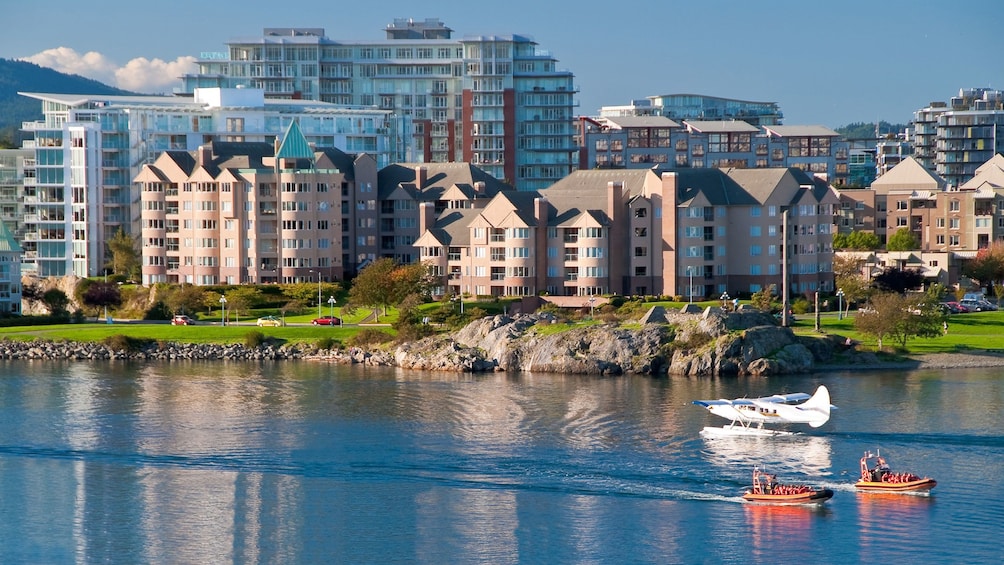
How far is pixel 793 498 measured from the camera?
6016 centimetres

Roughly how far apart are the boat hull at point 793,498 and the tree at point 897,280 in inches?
2654

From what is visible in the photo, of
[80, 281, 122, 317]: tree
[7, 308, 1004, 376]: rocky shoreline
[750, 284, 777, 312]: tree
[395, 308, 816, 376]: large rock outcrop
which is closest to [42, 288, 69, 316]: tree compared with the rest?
[80, 281, 122, 317]: tree

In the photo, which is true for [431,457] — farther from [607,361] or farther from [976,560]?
[607,361]

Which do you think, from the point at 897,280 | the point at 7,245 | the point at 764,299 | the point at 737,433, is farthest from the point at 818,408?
the point at 7,245

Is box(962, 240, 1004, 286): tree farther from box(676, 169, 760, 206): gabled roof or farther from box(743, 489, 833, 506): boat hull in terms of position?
box(743, 489, 833, 506): boat hull

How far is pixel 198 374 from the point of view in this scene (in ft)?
323

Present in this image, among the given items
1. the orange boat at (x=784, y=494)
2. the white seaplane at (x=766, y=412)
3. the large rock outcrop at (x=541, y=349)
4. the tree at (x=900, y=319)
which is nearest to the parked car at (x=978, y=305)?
the tree at (x=900, y=319)

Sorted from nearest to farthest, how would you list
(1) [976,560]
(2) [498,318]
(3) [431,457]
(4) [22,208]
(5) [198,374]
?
1. (1) [976,560]
2. (3) [431,457]
3. (5) [198,374]
4. (2) [498,318]
5. (4) [22,208]

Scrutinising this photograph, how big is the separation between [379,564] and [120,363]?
187ft

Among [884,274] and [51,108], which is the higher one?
[51,108]

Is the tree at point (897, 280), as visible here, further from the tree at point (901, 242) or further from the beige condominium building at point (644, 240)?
the tree at point (901, 242)

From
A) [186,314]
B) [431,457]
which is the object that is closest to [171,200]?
[186,314]

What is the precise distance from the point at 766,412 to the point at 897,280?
5550cm

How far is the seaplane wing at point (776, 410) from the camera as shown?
7525 cm
